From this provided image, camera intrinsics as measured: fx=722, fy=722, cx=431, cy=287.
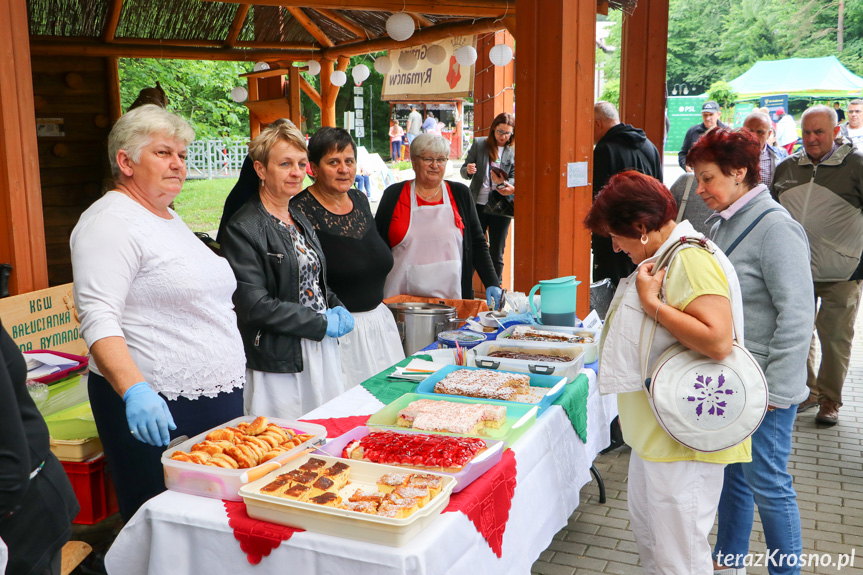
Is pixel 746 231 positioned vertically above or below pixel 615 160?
below

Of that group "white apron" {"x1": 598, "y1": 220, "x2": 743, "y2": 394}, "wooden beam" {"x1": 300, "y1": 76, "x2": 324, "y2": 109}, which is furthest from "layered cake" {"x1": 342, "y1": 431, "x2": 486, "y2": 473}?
"wooden beam" {"x1": 300, "y1": 76, "x2": 324, "y2": 109}

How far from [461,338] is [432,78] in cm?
670

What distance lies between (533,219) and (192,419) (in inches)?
96.5

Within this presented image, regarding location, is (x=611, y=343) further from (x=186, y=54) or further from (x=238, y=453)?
(x=186, y=54)

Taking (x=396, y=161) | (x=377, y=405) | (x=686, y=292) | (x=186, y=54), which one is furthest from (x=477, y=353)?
(x=396, y=161)

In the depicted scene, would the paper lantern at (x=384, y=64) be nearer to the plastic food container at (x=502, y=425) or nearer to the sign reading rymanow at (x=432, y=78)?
the sign reading rymanow at (x=432, y=78)

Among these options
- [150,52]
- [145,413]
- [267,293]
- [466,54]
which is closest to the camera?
[145,413]

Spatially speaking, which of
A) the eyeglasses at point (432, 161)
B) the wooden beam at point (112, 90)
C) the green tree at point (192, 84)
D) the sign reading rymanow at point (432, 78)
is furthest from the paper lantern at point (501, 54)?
the green tree at point (192, 84)

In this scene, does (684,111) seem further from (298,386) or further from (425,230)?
(298,386)

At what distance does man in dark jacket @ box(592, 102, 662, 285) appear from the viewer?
5070 mm

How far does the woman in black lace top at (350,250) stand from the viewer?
3.17 m

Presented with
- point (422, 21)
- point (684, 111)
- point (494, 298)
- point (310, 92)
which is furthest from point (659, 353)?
point (684, 111)

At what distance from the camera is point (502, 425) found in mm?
2182

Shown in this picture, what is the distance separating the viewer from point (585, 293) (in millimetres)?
4266
